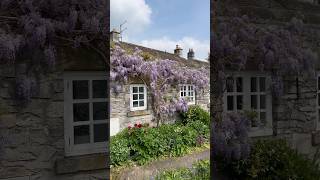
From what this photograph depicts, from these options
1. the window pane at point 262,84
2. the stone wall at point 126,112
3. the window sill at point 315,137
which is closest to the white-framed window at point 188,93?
the stone wall at point 126,112

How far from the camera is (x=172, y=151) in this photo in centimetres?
202

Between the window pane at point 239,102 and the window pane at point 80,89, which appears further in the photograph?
the window pane at point 239,102

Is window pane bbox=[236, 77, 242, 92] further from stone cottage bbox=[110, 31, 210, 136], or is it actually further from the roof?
stone cottage bbox=[110, 31, 210, 136]

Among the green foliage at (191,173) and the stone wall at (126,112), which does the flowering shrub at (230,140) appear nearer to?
the green foliage at (191,173)

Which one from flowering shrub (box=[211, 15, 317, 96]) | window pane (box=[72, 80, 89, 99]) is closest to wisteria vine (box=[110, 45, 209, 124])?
window pane (box=[72, 80, 89, 99])

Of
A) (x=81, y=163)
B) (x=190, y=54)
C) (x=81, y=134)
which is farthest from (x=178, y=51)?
(x=81, y=163)

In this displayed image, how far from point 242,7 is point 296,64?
0.64m

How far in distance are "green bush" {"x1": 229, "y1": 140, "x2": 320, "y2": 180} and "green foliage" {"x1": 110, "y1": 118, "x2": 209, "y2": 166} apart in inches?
14.1

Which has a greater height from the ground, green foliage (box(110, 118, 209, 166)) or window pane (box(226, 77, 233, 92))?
window pane (box(226, 77, 233, 92))

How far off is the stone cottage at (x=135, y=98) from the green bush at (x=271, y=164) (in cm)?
61

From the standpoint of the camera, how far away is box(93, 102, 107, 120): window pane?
1730 mm

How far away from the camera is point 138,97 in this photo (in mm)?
1814

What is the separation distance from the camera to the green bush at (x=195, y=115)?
6.68 feet

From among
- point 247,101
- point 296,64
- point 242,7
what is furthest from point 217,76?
point 296,64
